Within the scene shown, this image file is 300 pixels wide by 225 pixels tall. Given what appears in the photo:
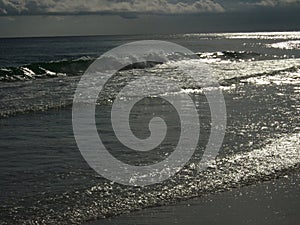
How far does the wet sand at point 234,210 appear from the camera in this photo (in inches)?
264

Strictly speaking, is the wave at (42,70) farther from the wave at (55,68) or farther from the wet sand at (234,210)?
the wet sand at (234,210)

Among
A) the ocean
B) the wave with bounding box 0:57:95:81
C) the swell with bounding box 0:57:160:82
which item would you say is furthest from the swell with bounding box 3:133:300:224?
the wave with bounding box 0:57:95:81

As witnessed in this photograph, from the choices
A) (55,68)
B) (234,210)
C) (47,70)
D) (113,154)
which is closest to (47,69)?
(47,70)

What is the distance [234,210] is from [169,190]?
3.86 ft

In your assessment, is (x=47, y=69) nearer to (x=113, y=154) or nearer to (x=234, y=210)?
(x=113, y=154)

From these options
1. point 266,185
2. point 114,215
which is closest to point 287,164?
point 266,185

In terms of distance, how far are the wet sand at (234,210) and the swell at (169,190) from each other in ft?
0.71

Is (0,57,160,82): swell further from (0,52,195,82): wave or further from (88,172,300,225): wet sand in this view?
(88,172,300,225): wet sand

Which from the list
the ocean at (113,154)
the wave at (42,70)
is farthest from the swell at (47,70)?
the ocean at (113,154)

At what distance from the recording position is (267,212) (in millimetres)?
7066

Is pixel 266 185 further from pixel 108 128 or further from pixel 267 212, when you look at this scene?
Answer: pixel 108 128

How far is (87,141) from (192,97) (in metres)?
9.12

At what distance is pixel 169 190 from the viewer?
7.92 meters

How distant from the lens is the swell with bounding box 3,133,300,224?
22.6 feet
